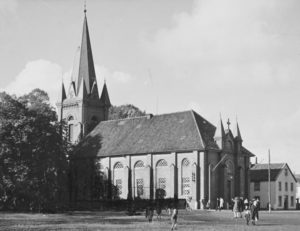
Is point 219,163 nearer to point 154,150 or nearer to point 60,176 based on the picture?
point 154,150

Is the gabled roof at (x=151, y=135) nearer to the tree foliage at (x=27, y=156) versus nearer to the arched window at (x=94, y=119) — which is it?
the arched window at (x=94, y=119)

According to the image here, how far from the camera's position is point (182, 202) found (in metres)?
68.5

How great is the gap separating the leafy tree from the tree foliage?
1666 inches

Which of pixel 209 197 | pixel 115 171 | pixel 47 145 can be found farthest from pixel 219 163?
pixel 47 145

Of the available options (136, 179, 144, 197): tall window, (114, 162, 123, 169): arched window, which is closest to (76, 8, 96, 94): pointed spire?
(114, 162, 123, 169): arched window

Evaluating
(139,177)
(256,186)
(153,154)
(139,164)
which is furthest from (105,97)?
(256,186)

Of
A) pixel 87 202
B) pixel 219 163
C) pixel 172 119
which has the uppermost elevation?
pixel 172 119

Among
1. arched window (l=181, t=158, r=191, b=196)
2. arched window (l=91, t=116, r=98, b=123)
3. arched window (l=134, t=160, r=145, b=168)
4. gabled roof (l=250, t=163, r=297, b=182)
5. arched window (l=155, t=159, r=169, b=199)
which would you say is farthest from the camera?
gabled roof (l=250, t=163, r=297, b=182)

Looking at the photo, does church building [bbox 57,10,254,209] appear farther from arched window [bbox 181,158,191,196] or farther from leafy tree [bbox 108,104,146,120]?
leafy tree [bbox 108,104,146,120]

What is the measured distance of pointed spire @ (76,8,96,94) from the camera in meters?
90.8

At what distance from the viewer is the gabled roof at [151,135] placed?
73.4 metres

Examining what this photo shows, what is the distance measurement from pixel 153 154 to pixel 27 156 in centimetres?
2029

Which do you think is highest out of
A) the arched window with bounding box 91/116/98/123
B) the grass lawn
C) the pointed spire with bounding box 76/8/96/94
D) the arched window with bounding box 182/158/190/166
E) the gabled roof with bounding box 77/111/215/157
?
the pointed spire with bounding box 76/8/96/94

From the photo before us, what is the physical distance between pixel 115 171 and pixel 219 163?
609 inches
